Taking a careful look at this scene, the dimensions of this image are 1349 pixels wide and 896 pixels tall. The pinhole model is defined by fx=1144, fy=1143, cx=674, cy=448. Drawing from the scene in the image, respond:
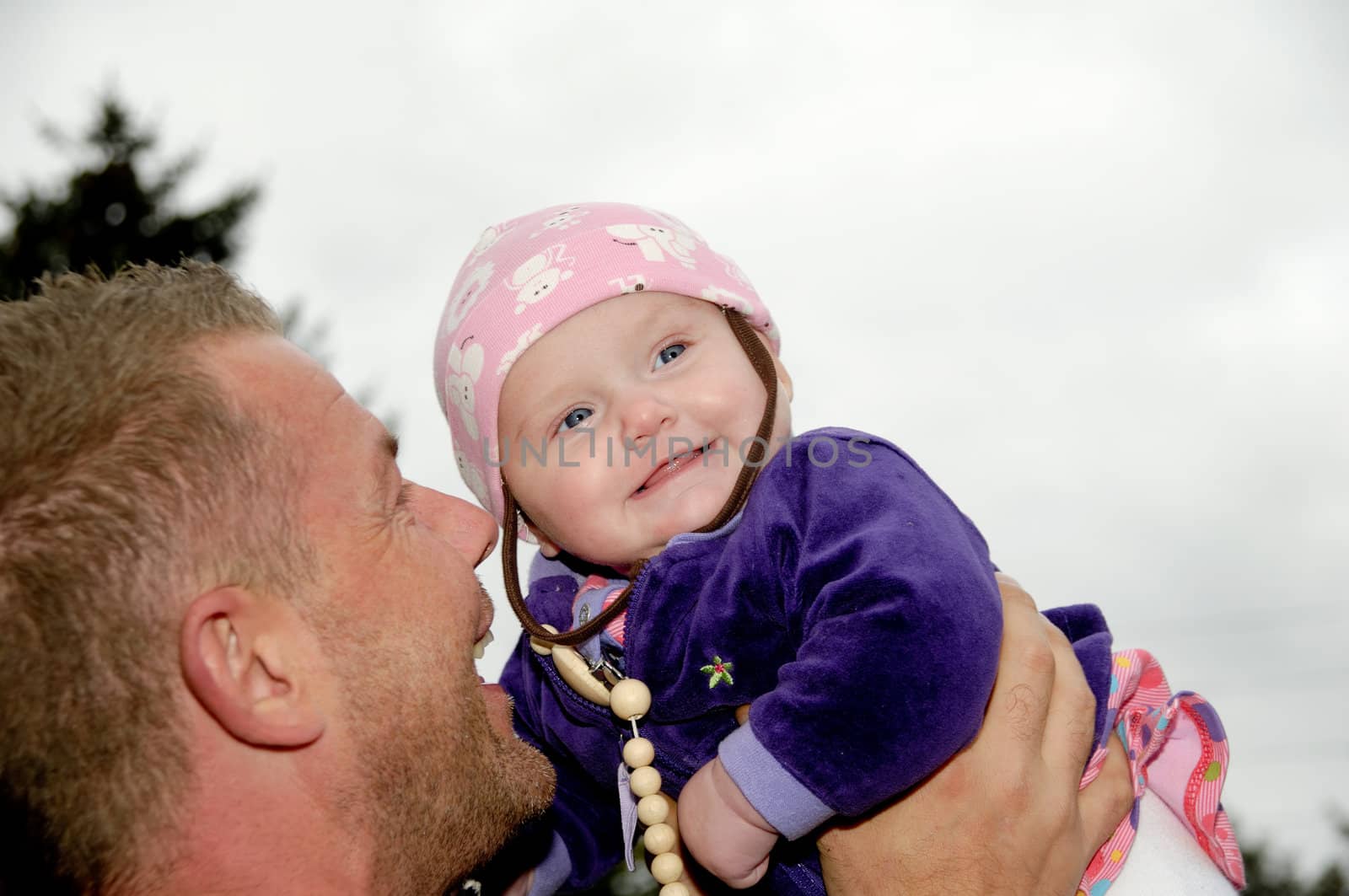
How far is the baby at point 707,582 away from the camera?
7.52 feet

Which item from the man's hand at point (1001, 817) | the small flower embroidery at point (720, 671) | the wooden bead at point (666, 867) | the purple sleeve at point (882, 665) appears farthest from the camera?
the wooden bead at point (666, 867)

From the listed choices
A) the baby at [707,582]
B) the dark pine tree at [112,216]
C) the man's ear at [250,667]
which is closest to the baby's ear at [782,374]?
the baby at [707,582]

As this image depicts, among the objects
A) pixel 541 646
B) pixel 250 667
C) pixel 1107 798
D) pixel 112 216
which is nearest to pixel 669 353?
pixel 541 646

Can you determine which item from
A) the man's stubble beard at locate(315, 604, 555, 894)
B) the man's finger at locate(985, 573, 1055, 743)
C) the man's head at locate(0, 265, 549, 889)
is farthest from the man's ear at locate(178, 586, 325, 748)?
the man's finger at locate(985, 573, 1055, 743)

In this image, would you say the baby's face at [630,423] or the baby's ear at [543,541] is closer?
the baby's face at [630,423]

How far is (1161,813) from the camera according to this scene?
313 cm

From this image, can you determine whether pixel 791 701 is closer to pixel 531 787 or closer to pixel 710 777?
pixel 710 777

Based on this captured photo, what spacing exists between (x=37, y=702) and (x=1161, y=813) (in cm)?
276

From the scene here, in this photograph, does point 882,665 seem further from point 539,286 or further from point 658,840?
point 539,286

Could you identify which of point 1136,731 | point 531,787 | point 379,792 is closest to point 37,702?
point 379,792

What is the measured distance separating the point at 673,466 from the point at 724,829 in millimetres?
916

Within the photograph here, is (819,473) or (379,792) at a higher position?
(819,473)

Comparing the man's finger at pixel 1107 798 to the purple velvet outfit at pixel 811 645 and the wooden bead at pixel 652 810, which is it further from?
the wooden bead at pixel 652 810

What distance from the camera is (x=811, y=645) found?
2363mm
